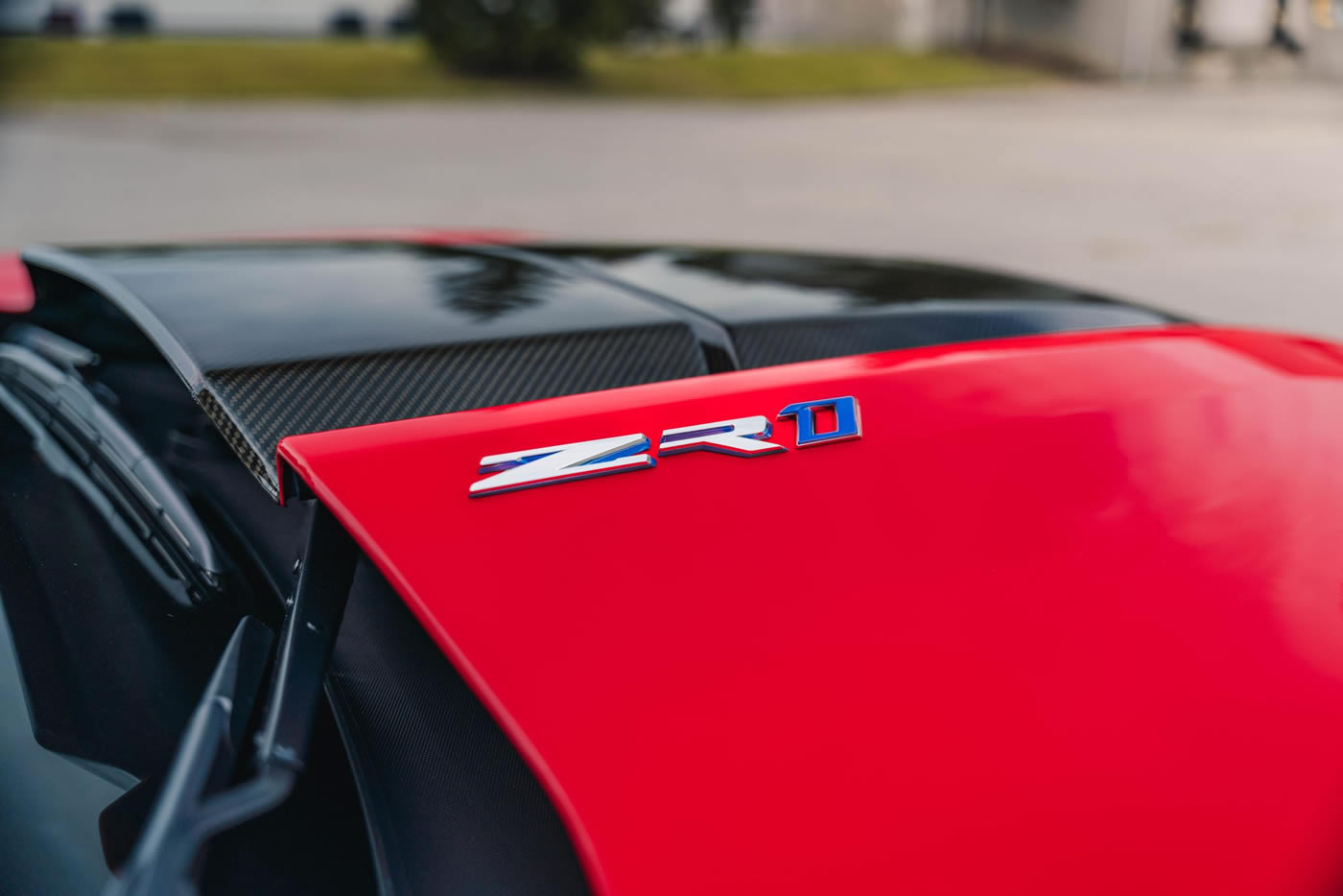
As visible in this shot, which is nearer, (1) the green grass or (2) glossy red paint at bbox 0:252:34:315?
(2) glossy red paint at bbox 0:252:34:315

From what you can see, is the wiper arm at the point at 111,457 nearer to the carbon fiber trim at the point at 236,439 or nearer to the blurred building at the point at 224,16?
the carbon fiber trim at the point at 236,439

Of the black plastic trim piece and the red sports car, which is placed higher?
the black plastic trim piece

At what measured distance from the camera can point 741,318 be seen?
1.58 metres

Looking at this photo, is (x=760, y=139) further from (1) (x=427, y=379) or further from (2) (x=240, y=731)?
(2) (x=240, y=731)

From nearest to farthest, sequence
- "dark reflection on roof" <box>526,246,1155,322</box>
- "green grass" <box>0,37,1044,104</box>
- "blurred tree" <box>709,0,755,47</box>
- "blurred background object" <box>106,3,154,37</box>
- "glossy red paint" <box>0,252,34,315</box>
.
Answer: "dark reflection on roof" <box>526,246,1155,322</box>
"glossy red paint" <box>0,252,34,315</box>
"green grass" <box>0,37,1044,104</box>
"blurred tree" <box>709,0,755,47</box>
"blurred background object" <box>106,3,154,37</box>

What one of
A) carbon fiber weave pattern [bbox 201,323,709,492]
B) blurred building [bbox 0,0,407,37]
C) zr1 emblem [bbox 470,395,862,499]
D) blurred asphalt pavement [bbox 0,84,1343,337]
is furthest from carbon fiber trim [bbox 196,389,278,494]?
blurred building [bbox 0,0,407,37]

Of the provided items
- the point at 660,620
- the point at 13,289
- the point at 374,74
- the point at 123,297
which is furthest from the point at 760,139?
the point at 660,620

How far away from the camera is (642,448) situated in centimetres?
112

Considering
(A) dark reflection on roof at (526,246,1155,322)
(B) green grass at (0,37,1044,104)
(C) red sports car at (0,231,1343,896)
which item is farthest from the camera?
(B) green grass at (0,37,1044,104)

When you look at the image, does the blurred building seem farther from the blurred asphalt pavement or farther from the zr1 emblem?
the zr1 emblem

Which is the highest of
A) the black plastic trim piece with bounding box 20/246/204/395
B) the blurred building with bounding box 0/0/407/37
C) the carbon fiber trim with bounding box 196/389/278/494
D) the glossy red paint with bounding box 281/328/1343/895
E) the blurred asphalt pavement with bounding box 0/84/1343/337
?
the black plastic trim piece with bounding box 20/246/204/395

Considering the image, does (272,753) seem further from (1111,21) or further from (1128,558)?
(1111,21)

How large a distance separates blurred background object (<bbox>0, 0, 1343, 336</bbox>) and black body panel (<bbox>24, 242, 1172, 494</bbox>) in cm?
614

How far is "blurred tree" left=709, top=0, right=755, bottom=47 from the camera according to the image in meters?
37.9
